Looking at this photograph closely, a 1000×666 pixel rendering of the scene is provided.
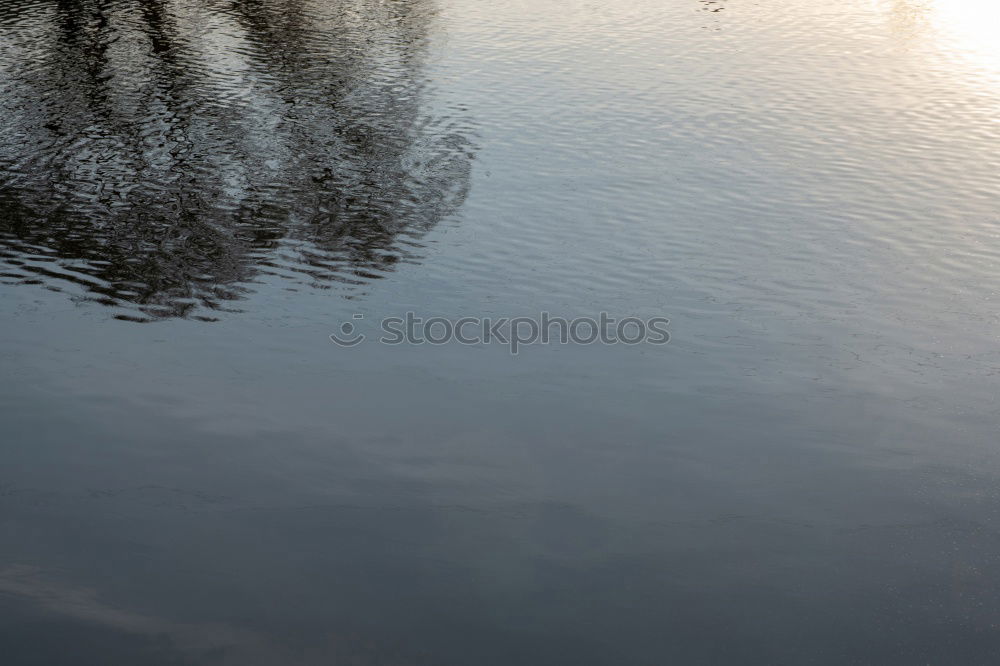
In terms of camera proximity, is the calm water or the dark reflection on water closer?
the calm water

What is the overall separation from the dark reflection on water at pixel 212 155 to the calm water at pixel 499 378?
0.14 meters

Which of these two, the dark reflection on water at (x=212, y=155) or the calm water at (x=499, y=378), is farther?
the dark reflection on water at (x=212, y=155)

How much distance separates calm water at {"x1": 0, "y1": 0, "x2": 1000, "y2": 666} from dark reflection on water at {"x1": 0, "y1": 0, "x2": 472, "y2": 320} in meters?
0.14

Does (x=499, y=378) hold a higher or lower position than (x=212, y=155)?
lower

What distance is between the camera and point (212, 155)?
1095 inches

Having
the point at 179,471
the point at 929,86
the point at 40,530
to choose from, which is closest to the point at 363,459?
the point at 179,471

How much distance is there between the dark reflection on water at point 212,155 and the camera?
21359 millimetres

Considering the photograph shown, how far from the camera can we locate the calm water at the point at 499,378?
40.0 ft

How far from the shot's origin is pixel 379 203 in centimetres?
2472

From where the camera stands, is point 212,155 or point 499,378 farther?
point 212,155

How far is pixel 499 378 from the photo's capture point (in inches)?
688

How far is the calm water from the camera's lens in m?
12.2

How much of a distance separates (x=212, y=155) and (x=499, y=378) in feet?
45.9

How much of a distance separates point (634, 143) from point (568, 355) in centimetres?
1211
